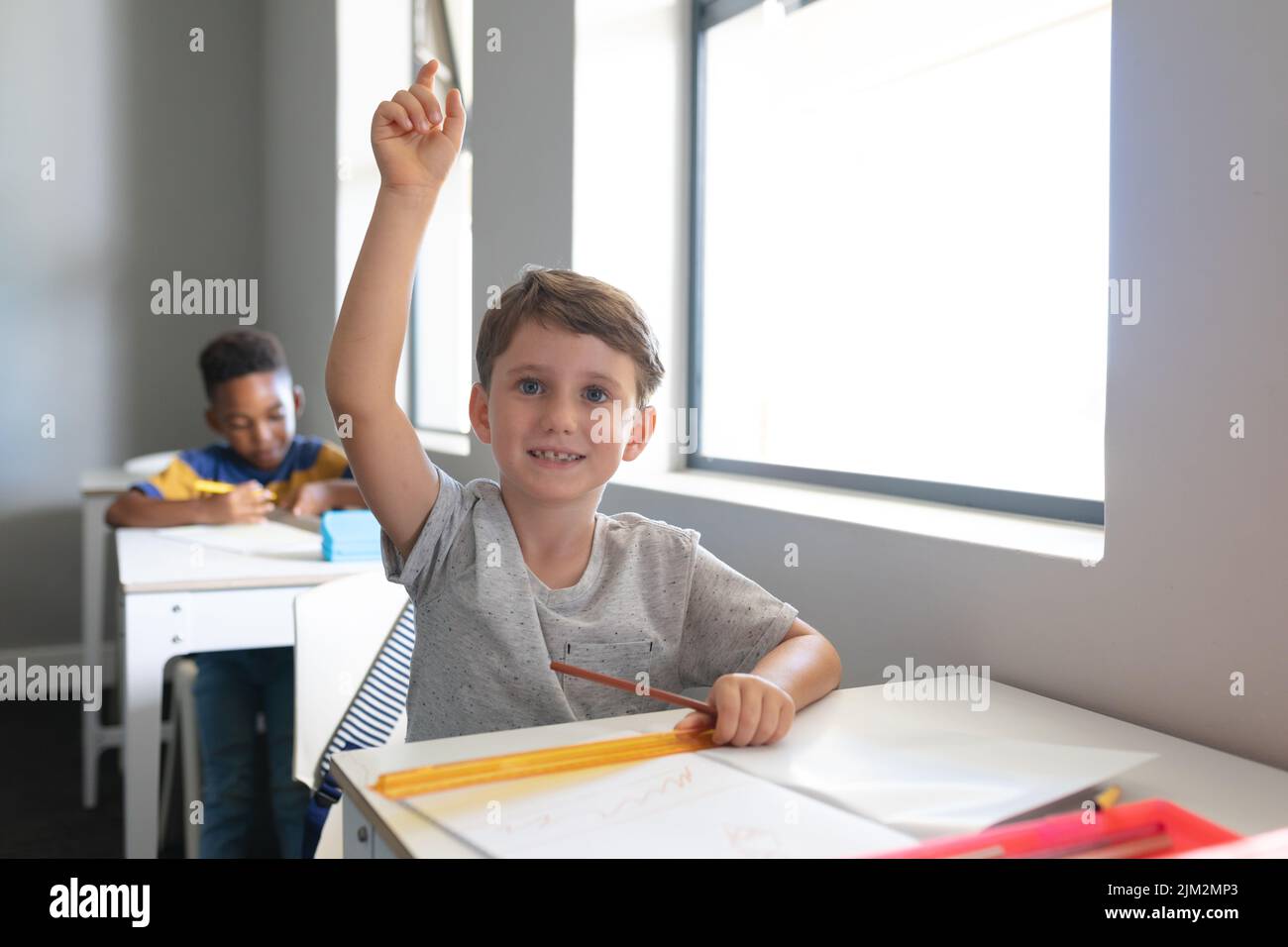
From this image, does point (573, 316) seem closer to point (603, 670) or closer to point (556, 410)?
point (556, 410)

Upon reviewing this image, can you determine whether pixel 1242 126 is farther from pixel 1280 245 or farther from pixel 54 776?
pixel 54 776

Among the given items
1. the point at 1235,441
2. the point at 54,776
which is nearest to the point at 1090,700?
the point at 1235,441

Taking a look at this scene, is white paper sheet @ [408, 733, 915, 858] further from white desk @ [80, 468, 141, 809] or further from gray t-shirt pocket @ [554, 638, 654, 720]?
white desk @ [80, 468, 141, 809]

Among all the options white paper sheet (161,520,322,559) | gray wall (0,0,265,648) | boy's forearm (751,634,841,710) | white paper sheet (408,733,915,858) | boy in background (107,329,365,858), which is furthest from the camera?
gray wall (0,0,265,648)

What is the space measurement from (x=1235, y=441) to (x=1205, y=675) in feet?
0.65

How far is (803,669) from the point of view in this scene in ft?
3.29

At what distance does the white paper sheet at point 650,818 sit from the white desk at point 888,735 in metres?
0.03

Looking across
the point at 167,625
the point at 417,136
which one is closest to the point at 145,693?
the point at 167,625

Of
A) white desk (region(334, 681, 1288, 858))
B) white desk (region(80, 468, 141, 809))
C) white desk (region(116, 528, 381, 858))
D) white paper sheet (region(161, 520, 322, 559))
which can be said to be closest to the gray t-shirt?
white desk (region(334, 681, 1288, 858))

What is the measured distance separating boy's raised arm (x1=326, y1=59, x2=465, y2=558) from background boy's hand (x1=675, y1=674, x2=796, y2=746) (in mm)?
383

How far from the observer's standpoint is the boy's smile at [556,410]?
108cm

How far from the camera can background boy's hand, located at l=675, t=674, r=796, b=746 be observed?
2.80 ft

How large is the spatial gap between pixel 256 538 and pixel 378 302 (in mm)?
1483
